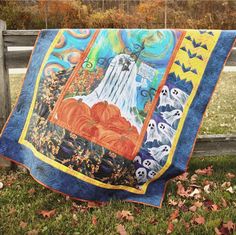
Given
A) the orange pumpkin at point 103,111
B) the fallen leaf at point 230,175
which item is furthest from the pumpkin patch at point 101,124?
the fallen leaf at point 230,175

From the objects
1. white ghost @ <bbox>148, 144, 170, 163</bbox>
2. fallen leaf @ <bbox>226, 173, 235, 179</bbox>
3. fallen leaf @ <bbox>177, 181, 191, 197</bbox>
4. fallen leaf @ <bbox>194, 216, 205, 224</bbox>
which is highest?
white ghost @ <bbox>148, 144, 170, 163</bbox>

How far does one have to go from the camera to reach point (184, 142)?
3295 millimetres

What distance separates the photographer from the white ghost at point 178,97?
330 centimetres

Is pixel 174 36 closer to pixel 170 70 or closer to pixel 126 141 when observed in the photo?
pixel 170 70

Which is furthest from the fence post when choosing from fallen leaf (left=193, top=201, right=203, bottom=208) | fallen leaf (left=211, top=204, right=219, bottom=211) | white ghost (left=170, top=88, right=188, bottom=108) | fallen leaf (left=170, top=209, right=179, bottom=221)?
fallen leaf (left=211, top=204, right=219, bottom=211)

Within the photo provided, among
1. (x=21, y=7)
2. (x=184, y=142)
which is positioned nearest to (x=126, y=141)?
(x=184, y=142)

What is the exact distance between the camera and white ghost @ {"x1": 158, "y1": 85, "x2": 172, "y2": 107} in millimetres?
3299

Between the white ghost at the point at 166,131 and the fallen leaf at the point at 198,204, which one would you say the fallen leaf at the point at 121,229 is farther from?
the white ghost at the point at 166,131

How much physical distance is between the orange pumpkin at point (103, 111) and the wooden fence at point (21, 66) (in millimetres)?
817

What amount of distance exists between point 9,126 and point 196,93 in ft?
5.12

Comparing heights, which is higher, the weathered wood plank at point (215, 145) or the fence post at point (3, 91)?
the fence post at point (3, 91)

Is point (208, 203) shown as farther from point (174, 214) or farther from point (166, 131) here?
point (166, 131)

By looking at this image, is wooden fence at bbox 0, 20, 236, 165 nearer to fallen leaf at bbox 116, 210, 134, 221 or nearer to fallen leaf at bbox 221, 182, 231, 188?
fallen leaf at bbox 221, 182, 231, 188

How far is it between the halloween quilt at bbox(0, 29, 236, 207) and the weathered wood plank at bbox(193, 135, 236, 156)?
16.5 inches
